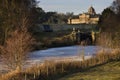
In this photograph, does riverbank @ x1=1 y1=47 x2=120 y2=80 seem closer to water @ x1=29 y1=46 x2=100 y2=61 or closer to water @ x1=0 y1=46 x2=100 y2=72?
water @ x1=0 y1=46 x2=100 y2=72

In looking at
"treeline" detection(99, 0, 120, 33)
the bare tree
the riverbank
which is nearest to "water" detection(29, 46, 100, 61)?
the riverbank

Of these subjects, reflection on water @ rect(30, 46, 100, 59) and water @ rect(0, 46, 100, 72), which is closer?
water @ rect(0, 46, 100, 72)

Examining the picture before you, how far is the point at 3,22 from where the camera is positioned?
5716 centimetres

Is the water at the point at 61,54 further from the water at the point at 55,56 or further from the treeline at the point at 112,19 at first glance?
the treeline at the point at 112,19

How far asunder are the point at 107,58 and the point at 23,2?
97.9 feet

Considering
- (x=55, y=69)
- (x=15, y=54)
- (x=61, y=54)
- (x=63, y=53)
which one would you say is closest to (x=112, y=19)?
(x=63, y=53)

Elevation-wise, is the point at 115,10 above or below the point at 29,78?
above

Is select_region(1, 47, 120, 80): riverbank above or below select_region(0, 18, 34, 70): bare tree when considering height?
below

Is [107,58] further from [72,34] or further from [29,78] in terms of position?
[72,34]

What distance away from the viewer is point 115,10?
277 ft

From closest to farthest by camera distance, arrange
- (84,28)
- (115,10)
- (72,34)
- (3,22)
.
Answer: (3,22), (115,10), (72,34), (84,28)

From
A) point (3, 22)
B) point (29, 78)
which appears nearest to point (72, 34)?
point (3, 22)

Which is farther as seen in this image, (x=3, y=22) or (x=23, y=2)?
(x=23, y=2)

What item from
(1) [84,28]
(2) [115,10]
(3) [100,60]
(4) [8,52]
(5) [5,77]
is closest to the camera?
(5) [5,77]
